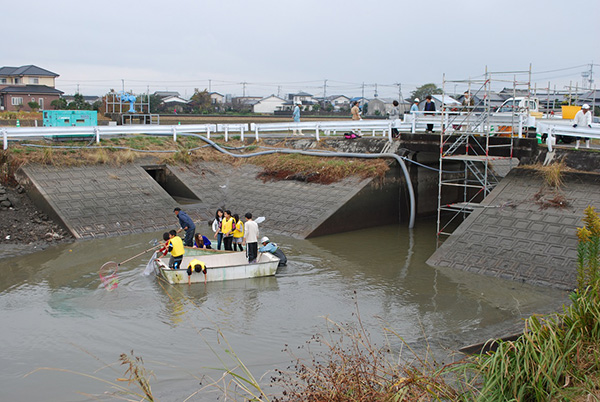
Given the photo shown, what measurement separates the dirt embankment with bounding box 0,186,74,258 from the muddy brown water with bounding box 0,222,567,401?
1.89 feet

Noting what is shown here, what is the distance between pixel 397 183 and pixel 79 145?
1158 cm

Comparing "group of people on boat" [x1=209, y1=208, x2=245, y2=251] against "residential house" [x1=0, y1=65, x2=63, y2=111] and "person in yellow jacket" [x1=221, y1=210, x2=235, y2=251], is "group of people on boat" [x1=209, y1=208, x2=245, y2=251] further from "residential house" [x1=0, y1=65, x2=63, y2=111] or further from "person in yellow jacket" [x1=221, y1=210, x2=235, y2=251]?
"residential house" [x1=0, y1=65, x2=63, y2=111]

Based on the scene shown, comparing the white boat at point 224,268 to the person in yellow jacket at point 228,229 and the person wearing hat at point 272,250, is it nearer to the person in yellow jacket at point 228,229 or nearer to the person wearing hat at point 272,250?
the person wearing hat at point 272,250

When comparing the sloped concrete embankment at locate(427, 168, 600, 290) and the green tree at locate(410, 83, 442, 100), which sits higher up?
the green tree at locate(410, 83, 442, 100)

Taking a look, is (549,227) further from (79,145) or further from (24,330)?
(79,145)

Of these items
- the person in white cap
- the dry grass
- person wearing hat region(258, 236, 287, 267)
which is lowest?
person wearing hat region(258, 236, 287, 267)

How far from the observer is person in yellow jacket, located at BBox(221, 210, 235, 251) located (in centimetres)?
1484

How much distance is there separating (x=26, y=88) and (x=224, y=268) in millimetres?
46731

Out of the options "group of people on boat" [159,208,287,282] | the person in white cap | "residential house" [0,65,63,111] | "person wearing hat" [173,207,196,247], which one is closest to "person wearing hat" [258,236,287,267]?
"group of people on boat" [159,208,287,282]

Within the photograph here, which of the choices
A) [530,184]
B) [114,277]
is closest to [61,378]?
[114,277]

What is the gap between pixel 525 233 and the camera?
14445 millimetres

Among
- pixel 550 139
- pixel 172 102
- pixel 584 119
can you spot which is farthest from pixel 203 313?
pixel 172 102

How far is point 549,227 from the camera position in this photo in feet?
47.0

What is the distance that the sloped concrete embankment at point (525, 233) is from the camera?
13.4 metres
